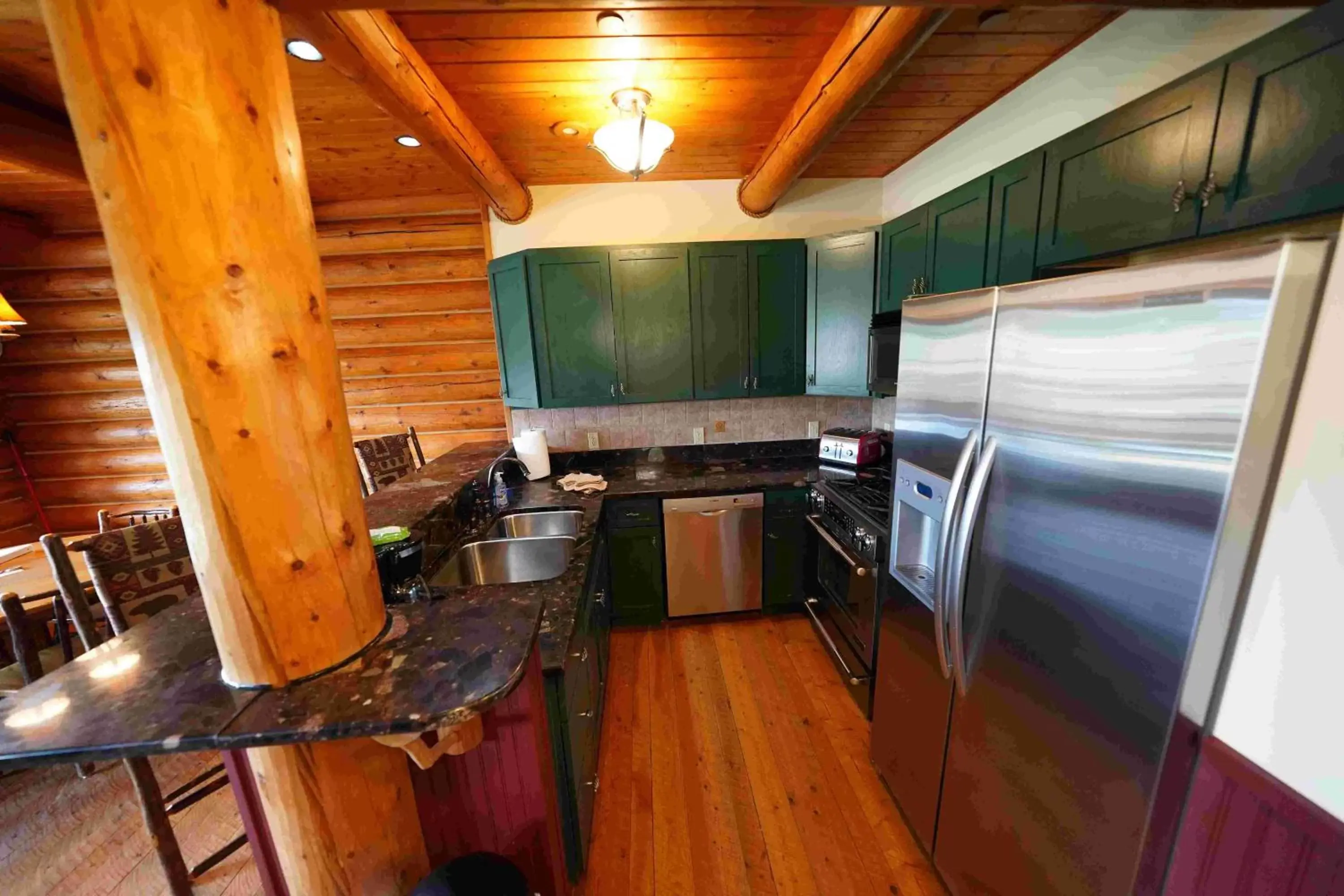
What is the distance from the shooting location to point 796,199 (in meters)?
2.90

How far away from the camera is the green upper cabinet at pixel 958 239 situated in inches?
68.2

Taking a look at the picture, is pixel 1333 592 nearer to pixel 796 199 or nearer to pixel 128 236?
pixel 128 236

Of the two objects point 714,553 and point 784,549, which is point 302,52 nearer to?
point 714,553

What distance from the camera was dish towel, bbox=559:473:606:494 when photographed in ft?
8.50

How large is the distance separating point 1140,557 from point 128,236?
167 centimetres

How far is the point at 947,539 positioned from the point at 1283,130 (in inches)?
41.5

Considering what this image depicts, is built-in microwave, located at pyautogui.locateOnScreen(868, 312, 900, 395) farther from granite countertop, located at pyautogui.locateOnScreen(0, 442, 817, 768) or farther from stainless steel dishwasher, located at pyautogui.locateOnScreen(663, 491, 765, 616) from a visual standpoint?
granite countertop, located at pyautogui.locateOnScreen(0, 442, 817, 768)

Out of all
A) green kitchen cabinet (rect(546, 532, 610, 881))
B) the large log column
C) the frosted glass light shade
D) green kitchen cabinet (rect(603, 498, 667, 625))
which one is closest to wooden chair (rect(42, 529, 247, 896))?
the large log column

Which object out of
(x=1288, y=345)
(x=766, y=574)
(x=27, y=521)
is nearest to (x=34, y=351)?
(x=27, y=521)

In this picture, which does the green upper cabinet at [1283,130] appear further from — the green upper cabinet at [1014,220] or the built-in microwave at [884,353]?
the built-in microwave at [884,353]

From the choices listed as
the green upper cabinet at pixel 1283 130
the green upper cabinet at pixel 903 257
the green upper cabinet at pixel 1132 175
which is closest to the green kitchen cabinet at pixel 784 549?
the green upper cabinet at pixel 903 257

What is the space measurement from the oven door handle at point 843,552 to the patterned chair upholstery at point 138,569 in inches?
94.1

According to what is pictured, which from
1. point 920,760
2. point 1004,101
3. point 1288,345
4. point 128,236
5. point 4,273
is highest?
point 1004,101

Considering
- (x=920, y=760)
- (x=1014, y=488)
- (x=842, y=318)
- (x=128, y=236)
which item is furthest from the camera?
(x=842, y=318)
